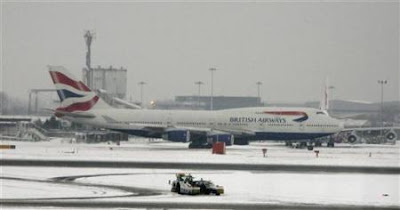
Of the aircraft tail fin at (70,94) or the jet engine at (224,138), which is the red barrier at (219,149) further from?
the aircraft tail fin at (70,94)

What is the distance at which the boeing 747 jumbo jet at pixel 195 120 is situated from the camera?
75.5m

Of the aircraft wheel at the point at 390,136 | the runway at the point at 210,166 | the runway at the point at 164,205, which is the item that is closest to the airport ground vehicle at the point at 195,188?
the runway at the point at 164,205

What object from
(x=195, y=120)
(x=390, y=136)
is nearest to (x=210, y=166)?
(x=195, y=120)

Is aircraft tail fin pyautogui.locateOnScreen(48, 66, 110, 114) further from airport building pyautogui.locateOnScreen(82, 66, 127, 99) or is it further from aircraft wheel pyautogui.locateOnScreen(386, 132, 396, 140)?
airport building pyautogui.locateOnScreen(82, 66, 127, 99)

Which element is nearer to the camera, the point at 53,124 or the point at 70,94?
the point at 70,94

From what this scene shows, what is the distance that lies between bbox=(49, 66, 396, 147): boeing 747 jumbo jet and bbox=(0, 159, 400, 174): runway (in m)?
24.7

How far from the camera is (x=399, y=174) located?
4488cm

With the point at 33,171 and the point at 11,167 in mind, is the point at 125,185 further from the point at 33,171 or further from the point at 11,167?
the point at 11,167

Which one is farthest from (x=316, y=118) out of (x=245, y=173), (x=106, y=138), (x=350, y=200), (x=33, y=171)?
(x=350, y=200)

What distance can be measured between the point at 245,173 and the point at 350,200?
40.2 ft

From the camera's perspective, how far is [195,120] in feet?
250

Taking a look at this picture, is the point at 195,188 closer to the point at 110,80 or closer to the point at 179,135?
the point at 179,135

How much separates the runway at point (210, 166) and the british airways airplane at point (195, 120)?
973 inches

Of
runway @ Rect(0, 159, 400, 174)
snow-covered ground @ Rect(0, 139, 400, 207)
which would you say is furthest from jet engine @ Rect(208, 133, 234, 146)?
runway @ Rect(0, 159, 400, 174)
